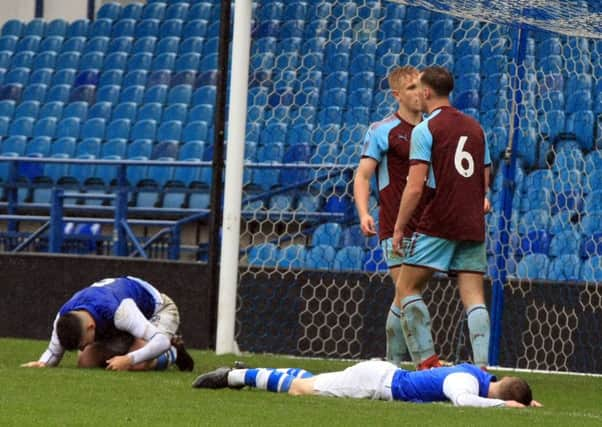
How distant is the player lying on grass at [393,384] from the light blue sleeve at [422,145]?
1330 mm

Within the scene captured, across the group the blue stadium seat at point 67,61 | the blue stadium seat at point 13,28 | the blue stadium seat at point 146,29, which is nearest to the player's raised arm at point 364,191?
the blue stadium seat at point 146,29

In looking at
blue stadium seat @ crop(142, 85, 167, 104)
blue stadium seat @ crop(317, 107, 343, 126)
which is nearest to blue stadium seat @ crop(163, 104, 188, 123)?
blue stadium seat @ crop(142, 85, 167, 104)

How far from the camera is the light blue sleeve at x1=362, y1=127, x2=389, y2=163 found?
26.9ft

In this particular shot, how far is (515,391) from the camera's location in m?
6.25

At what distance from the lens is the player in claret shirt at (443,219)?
752 cm

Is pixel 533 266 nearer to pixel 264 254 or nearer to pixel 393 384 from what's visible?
pixel 264 254

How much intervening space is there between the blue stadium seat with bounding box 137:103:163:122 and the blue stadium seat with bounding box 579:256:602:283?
6840 mm

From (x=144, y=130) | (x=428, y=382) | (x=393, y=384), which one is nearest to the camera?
(x=428, y=382)

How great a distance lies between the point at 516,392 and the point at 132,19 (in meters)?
13.7

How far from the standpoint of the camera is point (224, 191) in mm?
10633

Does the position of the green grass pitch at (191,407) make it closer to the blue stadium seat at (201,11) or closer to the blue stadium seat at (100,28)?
the blue stadium seat at (201,11)

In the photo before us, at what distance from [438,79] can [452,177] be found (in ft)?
1.70

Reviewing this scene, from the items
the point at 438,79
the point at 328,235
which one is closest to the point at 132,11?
the point at 328,235

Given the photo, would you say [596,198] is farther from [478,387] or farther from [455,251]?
[478,387]
